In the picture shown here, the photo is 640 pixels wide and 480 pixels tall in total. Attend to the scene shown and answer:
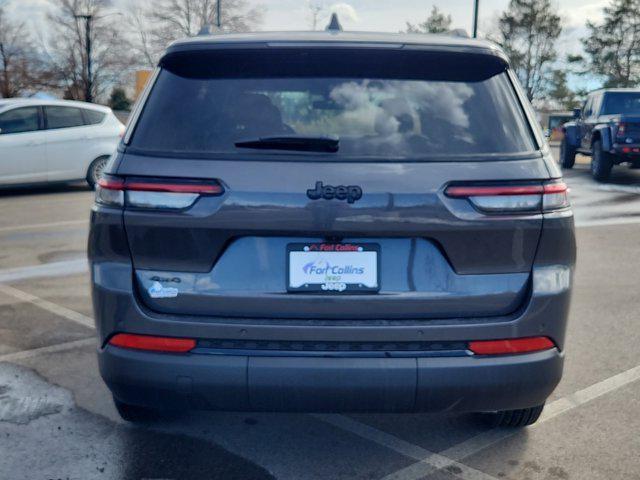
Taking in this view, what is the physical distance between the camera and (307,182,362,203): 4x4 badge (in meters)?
2.63

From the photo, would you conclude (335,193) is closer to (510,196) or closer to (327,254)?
(327,254)

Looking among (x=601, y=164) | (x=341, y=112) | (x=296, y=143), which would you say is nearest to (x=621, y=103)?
(x=601, y=164)

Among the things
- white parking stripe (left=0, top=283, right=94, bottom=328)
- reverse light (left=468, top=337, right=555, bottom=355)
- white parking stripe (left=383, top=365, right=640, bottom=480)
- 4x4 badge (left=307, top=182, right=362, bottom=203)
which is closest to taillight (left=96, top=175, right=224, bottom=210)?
4x4 badge (left=307, top=182, right=362, bottom=203)

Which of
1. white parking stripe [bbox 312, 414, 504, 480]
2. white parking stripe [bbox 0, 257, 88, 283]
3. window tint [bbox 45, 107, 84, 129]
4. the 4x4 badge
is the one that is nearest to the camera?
the 4x4 badge

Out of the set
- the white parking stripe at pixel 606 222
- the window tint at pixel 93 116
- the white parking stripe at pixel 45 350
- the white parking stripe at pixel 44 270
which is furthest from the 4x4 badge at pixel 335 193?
the window tint at pixel 93 116

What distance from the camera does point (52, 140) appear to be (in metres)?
12.9

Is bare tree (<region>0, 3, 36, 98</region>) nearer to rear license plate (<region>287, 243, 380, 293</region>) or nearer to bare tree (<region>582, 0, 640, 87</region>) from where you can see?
bare tree (<region>582, 0, 640, 87</region>)

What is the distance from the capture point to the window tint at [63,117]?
1295 centimetres

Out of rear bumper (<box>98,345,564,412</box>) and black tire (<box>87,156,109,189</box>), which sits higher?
rear bumper (<box>98,345,564,412</box>)

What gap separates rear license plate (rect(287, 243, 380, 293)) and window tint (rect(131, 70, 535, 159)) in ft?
1.12

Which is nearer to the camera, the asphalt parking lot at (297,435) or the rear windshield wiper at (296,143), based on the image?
the rear windshield wiper at (296,143)

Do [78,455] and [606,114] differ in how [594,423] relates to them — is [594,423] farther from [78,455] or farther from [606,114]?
[606,114]

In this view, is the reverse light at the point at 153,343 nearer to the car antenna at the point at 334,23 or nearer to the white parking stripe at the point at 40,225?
the car antenna at the point at 334,23

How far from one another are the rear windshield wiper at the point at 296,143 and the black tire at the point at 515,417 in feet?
5.04
